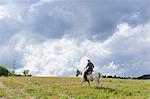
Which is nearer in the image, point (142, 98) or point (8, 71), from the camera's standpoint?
point (142, 98)

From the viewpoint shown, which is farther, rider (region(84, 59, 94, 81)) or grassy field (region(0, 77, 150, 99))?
rider (region(84, 59, 94, 81))

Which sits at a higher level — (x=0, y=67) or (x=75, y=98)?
(x=0, y=67)

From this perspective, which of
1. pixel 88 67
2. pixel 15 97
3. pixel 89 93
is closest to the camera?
pixel 15 97

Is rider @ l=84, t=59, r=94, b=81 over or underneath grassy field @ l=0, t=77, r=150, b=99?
over

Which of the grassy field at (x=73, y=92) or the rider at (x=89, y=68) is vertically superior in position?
the rider at (x=89, y=68)

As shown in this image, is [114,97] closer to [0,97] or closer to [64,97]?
[64,97]

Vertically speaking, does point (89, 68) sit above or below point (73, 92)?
above

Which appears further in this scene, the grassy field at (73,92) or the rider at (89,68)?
the rider at (89,68)

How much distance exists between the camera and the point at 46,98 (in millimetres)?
34750

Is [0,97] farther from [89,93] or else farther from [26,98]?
[89,93]

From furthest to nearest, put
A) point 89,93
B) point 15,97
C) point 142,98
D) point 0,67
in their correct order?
point 0,67 < point 89,93 < point 15,97 < point 142,98

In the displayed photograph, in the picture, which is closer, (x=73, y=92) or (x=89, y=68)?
(x=73, y=92)

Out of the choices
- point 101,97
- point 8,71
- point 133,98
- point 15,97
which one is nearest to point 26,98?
point 15,97

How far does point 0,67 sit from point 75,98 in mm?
98530
